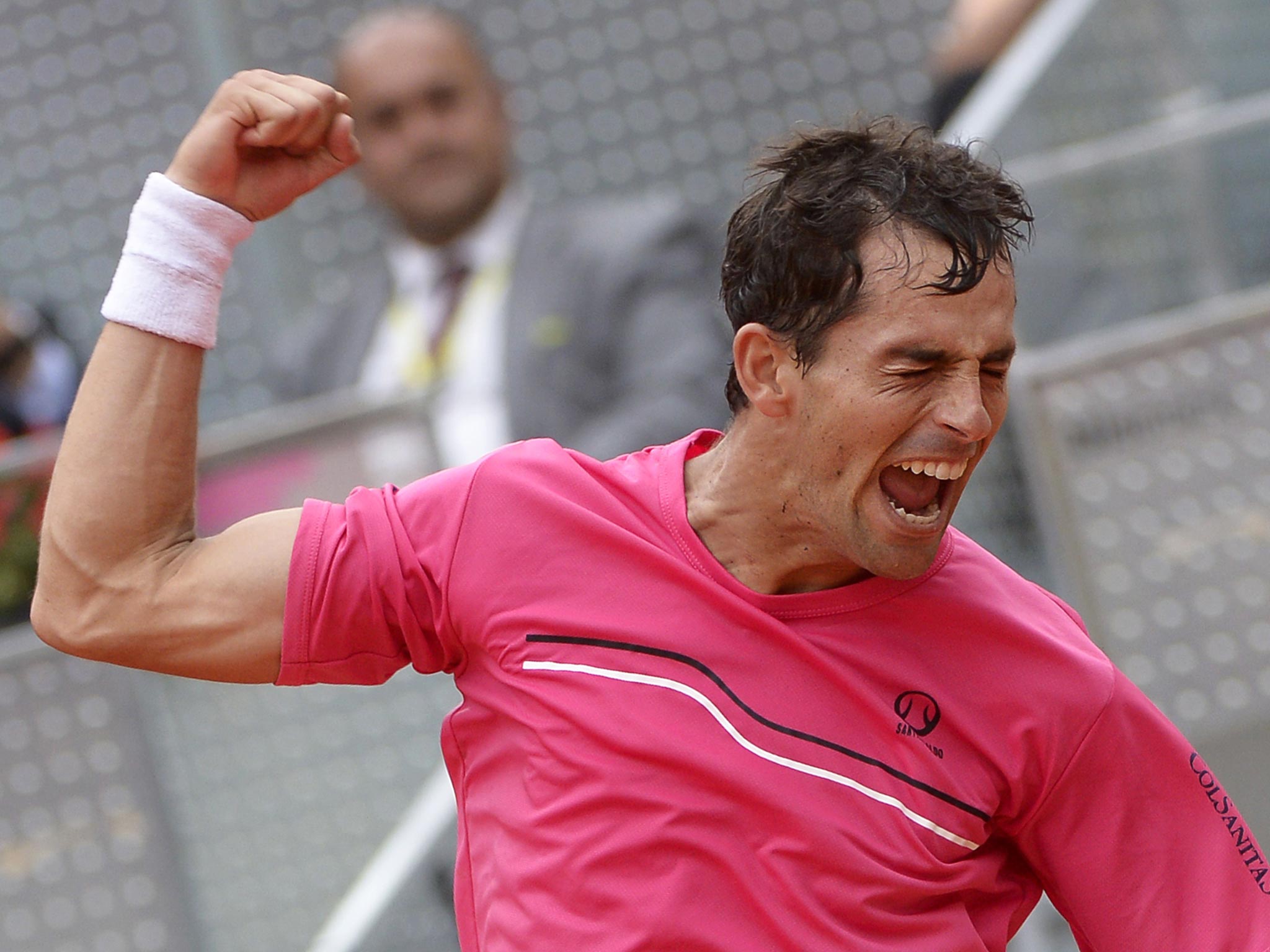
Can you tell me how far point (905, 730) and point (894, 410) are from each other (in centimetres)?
30

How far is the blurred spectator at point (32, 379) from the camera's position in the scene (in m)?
3.87

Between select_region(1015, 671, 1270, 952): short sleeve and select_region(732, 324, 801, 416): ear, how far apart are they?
411mm

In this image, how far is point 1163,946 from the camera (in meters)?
1.43

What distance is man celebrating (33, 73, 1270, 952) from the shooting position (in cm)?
136

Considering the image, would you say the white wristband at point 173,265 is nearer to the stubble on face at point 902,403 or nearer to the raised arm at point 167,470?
the raised arm at point 167,470

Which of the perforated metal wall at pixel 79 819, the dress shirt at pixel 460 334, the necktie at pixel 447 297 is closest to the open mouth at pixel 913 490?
Result: the dress shirt at pixel 460 334

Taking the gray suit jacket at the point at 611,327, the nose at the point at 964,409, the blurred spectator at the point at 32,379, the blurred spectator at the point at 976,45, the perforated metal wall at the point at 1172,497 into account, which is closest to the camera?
the nose at the point at 964,409

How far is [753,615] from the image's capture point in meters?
1.42

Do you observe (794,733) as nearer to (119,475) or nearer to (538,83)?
(119,475)

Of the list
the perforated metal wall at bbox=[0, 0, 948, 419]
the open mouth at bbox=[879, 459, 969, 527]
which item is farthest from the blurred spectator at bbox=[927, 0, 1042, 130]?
the open mouth at bbox=[879, 459, 969, 527]

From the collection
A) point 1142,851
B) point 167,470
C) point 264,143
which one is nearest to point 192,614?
point 167,470

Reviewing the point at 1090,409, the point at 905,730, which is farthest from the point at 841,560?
the point at 1090,409

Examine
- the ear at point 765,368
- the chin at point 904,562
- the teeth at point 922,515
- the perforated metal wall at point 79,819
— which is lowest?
the perforated metal wall at point 79,819

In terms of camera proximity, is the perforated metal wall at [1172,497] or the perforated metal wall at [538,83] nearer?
the perforated metal wall at [1172,497]
